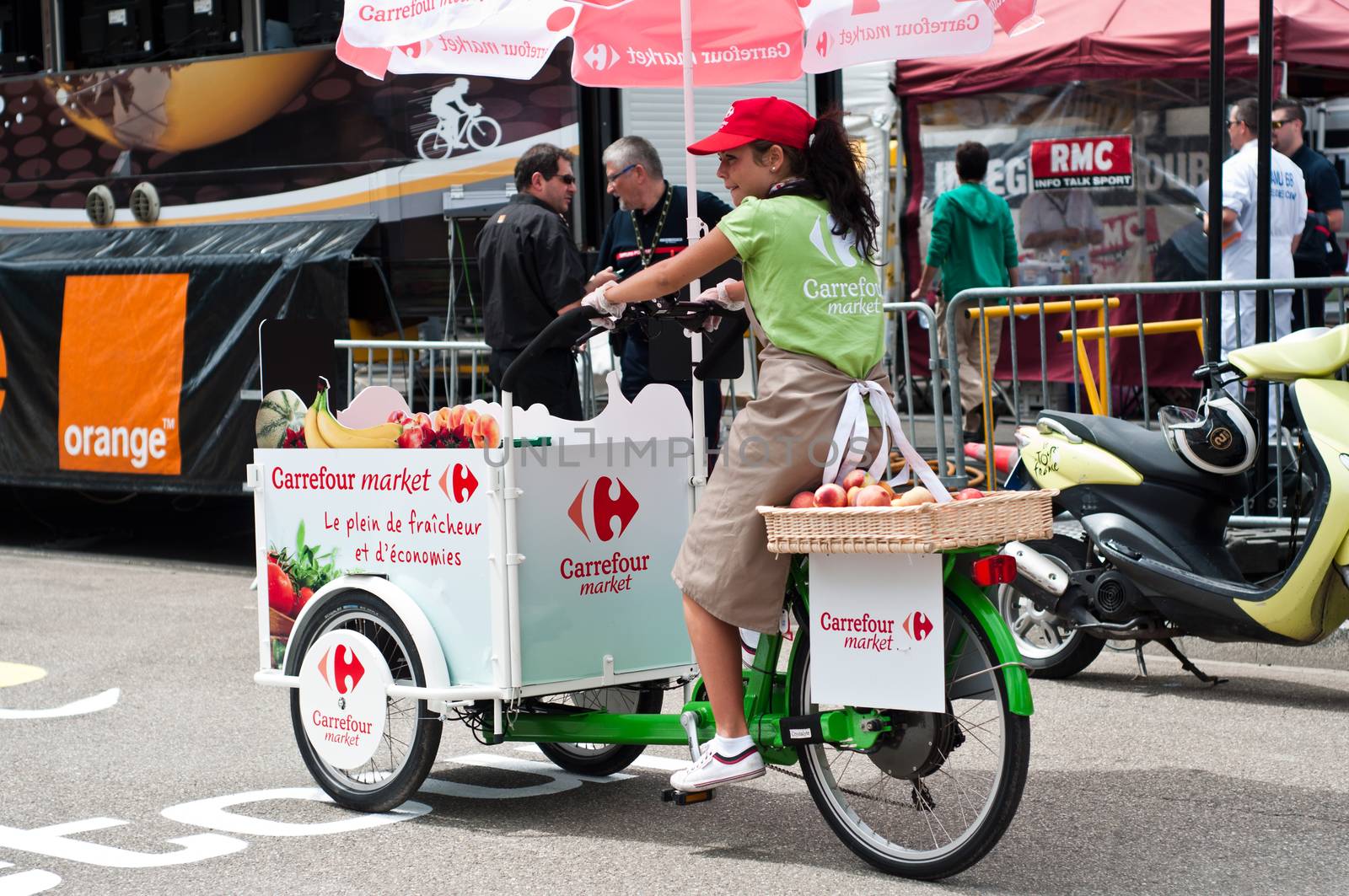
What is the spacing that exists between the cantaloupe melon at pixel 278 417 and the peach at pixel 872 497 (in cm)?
196

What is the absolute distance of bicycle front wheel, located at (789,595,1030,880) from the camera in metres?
4.30

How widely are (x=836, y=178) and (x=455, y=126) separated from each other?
5.54m

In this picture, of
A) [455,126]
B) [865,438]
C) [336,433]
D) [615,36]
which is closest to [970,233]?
[455,126]

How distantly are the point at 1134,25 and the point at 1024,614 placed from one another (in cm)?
696

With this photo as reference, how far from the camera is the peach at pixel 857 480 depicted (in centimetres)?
451

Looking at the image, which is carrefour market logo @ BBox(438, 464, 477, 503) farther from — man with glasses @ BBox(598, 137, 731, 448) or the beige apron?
man with glasses @ BBox(598, 137, 731, 448)

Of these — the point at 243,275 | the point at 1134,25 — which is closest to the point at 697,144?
the point at 243,275

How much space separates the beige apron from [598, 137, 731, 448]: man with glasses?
3240mm

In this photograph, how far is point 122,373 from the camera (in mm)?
10875

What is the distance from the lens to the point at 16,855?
480cm

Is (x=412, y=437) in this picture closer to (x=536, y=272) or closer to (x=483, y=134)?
(x=536, y=272)

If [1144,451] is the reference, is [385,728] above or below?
below

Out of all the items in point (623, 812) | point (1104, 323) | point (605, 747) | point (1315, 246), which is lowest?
point (623, 812)

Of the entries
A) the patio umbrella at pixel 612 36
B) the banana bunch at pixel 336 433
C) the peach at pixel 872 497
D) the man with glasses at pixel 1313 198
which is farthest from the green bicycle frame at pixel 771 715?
the man with glasses at pixel 1313 198
